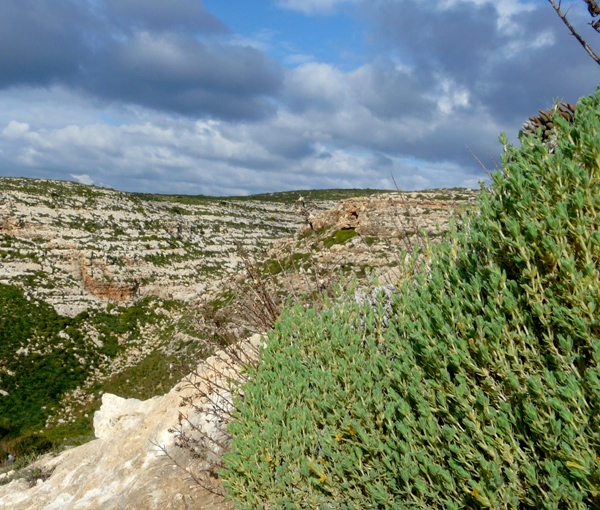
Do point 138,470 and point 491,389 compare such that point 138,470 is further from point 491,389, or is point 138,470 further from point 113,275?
point 113,275

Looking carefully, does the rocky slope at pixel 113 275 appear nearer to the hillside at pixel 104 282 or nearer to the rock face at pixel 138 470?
the hillside at pixel 104 282

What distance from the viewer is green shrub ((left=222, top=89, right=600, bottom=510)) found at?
78.4 inches

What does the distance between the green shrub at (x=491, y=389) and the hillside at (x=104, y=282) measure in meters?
3.15

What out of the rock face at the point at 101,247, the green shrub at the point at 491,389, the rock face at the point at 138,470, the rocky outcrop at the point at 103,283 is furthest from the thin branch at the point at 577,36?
the rocky outcrop at the point at 103,283

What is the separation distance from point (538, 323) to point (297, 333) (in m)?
2.41

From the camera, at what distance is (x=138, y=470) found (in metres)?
6.73

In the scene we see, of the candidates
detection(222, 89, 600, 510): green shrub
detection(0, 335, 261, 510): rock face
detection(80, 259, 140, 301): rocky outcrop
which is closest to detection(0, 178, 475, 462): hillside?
detection(80, 259, 140, 301): rocky outcrop

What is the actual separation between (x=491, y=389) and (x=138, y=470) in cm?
660

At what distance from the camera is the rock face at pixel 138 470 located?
5637mm

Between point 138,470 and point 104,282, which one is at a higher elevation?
point 138,470

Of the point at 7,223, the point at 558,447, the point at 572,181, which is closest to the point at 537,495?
the point at 558,447

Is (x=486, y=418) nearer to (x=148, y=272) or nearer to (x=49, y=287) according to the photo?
(x=49, y=287)

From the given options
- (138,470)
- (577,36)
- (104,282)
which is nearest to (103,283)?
(104,282)

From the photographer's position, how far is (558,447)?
2014 millimetres
